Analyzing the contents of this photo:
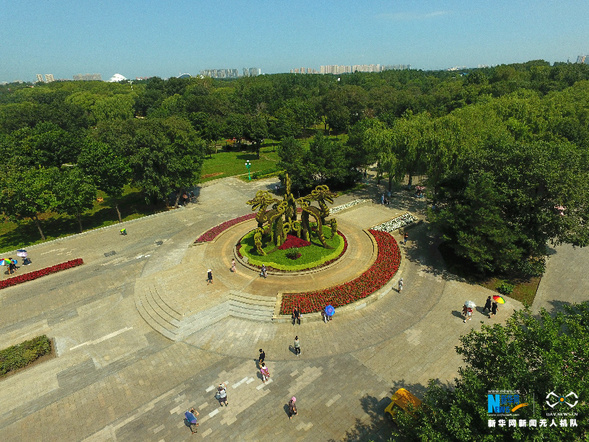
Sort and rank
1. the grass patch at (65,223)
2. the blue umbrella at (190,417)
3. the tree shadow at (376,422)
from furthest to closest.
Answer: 1. the grass patch at (65,223)
2. the blue umbrella at (190,417)
3. the tree shadow at (376,422)

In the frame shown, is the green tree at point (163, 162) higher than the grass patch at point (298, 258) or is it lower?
higher

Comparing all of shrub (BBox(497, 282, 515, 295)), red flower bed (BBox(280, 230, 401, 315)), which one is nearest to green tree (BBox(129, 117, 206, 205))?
red flower bed (BBox(280, 230, 401, 315))

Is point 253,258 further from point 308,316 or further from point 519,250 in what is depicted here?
point 519,250

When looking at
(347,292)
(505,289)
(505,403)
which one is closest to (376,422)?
(505,403)

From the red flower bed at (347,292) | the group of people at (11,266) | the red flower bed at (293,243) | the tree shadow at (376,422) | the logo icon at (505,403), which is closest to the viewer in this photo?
the logo icon at (505,403)

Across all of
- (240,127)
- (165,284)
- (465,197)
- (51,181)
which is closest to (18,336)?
(165,284)

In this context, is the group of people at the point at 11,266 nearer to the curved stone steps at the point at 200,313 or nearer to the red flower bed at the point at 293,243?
the curved stone steps at the point at 200,313

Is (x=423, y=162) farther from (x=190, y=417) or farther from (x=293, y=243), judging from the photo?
(x=190, y=417)

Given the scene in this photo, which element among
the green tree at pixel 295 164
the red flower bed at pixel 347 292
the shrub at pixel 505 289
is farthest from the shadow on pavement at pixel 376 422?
the green tree at pixel 295 164
